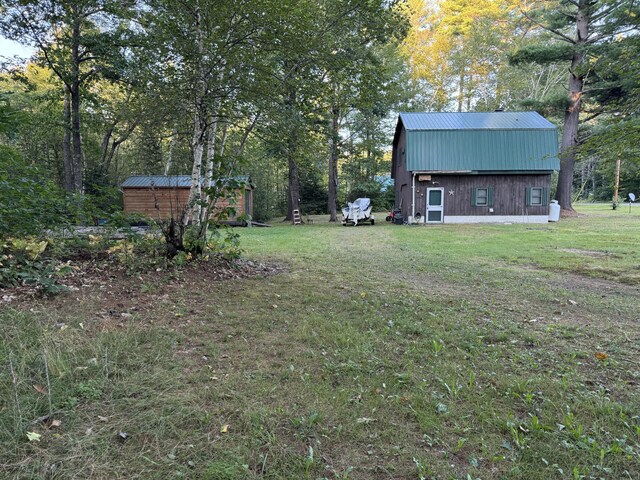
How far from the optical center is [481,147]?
1775 centimetres

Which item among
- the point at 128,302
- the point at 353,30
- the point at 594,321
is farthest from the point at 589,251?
the point at 128,302

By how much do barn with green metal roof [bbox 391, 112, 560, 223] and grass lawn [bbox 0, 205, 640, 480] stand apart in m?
13.6

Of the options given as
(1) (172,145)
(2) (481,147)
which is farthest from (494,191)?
(1) (172,145)

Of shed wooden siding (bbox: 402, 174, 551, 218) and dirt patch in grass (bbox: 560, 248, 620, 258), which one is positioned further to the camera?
shed wooden siding (bbox: 402, 174, 551, 218)

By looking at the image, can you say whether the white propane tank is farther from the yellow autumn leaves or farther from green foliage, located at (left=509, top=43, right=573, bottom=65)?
the yellow autumn leaves

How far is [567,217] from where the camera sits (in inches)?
750

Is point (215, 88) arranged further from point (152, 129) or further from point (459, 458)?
point (459, 458)

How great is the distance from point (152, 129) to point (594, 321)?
7.02 m

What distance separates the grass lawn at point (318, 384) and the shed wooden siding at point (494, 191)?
541 inches

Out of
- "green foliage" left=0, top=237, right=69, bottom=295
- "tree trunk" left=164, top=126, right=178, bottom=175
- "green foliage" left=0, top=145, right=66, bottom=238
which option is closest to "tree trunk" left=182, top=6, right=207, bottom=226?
"tree trunk" left=164, top=126, right=178, bottom=175

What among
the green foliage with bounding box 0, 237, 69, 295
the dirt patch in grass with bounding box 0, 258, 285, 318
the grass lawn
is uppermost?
the green foliage with bounding box 0, 237, 69, 295

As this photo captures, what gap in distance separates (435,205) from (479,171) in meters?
2.60

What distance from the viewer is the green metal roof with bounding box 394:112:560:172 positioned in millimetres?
17562

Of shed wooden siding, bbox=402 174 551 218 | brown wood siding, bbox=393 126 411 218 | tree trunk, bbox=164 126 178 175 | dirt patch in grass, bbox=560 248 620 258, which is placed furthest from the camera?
brown wood siding, bbox=393 126 411 218
